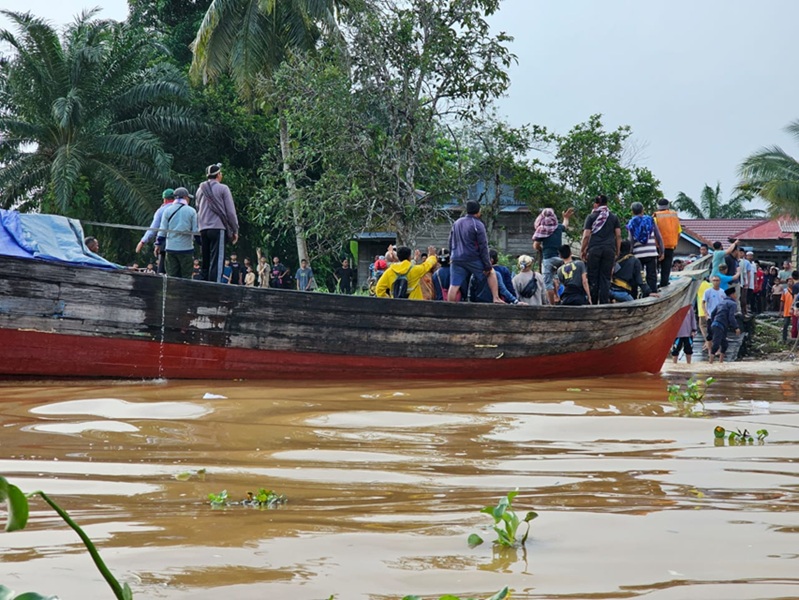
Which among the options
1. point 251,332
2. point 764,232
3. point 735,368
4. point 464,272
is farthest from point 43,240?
point 764,232

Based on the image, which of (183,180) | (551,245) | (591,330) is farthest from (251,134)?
(591,330)

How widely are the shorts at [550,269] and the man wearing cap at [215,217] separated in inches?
179

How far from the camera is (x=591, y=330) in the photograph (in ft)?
32.3

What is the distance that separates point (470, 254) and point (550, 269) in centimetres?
285

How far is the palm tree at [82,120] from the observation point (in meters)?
23.5

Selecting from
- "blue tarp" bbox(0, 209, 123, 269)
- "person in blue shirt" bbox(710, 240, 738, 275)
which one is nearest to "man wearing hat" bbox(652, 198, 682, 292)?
"person in blue shirt" bbox(710, 240, 738, 275)

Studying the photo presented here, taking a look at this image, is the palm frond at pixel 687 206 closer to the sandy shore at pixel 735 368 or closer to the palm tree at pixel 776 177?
the palm tree at pixel 776 177

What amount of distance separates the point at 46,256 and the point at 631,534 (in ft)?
Result: 19.8

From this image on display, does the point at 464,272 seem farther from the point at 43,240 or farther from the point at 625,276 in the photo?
the point at 43,240

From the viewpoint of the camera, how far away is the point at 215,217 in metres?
9.33

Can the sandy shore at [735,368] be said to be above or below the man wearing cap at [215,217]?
below

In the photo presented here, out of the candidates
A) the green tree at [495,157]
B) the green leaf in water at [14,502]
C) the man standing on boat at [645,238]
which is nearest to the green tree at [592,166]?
the green tree at [495,157]

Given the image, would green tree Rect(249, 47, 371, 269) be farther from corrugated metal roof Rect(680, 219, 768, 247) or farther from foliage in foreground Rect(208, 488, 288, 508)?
corrugated metal roof Rect(680, 219, 768, 247)

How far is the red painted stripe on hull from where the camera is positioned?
7.57m
